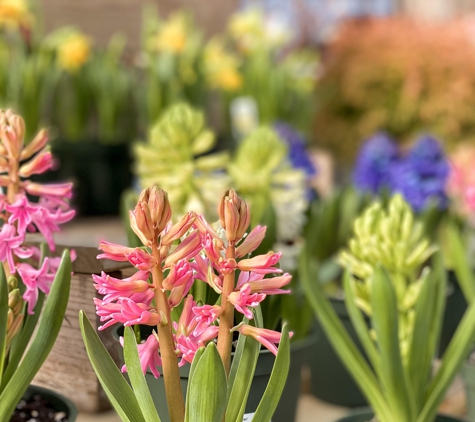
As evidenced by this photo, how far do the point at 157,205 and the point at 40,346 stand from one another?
170 millimetres

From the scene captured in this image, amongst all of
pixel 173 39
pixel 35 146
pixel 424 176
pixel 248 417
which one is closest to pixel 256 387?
pixel 248 417

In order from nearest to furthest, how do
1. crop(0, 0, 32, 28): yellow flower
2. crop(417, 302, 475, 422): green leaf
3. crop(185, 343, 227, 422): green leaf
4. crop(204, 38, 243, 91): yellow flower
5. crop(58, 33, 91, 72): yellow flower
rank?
crop(185, 343, 227, 422): green leaf < crop(417, 302, 475, 422): green leaf < crop(0, 0, 32, 28): yellow flower < crop(58, 33, 91, 72): yellow flower < crop(204, 38, 243, 91): yellow flower

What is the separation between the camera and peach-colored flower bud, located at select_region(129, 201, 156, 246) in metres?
0.39

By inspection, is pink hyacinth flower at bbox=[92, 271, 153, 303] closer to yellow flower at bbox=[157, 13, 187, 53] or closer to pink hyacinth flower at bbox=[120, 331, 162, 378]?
pink hyacinth flower at bbox=[120, 331, 162, 378]

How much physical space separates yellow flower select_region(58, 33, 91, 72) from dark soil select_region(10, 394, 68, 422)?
46.7 inches

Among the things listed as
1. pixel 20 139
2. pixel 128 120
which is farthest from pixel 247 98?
pixel 20 139

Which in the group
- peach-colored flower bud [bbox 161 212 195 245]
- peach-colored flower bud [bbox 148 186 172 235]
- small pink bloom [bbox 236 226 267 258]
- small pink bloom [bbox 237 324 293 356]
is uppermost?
peach-colored flower bud [bbox 148 186 172 235]

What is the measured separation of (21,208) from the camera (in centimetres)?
49

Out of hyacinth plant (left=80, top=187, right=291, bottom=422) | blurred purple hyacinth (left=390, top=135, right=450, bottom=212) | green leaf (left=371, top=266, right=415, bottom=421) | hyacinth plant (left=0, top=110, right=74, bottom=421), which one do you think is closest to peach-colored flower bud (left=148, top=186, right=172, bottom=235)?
hyacinth plant (left=80, top=187, right=291, bottom=422)

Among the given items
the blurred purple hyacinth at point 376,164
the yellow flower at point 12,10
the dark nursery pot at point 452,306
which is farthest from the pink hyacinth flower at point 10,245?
the yellow flower at point 12,10

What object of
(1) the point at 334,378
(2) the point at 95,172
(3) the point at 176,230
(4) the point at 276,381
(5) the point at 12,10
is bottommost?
(1) the point at 334,378

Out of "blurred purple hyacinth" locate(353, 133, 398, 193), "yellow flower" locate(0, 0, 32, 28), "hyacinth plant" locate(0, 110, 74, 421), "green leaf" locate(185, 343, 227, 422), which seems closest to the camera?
"green leaf" locate(185, 343, 227, 422)

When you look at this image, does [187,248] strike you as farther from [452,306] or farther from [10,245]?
[452,306]

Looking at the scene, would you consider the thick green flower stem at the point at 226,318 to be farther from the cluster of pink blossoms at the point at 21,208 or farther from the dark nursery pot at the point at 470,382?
the dark nursery pot at the point at 470,382
